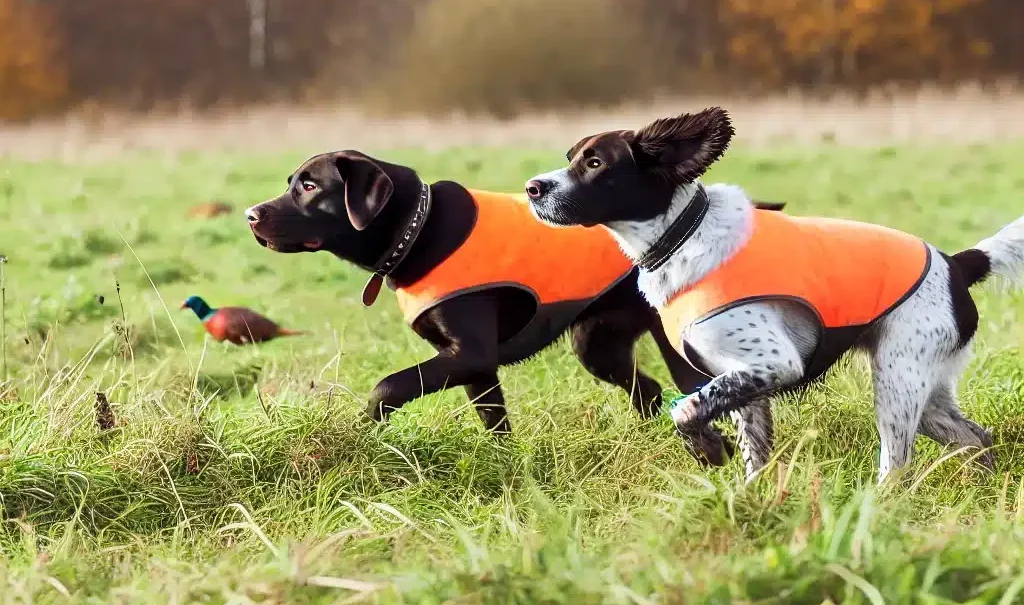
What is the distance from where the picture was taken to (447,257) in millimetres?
4250

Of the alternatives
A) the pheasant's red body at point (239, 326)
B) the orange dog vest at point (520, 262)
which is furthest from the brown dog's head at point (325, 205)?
the pheasant's red body at point (239, 326)

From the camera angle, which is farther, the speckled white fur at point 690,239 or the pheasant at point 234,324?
the pheasant at point 234,324

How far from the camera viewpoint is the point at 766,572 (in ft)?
8.82

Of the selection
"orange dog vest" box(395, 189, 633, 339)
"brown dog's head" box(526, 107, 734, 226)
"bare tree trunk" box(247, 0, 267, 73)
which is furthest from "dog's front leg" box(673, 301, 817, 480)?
"bare tree trunk" box(247, 0, 267, 73)

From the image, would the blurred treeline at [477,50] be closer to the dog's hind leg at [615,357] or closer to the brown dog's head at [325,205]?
the dog's hind leg at [615,357]

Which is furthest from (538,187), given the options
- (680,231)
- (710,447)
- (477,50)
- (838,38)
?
(838,38)

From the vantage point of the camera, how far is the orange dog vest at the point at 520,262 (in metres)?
4.23

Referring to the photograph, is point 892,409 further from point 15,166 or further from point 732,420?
point 15,166

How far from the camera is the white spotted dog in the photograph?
3691 millimetres

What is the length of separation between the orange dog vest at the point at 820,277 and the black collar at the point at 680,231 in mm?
144

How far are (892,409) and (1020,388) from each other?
1.19m

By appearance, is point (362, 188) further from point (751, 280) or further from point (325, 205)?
point (751, 280)

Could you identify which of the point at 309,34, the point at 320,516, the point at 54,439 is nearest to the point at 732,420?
the point at 320,516

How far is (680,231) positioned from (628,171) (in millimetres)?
265
